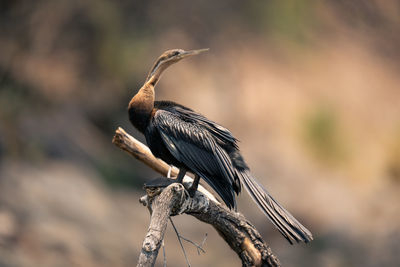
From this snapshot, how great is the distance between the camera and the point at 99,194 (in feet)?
21.8

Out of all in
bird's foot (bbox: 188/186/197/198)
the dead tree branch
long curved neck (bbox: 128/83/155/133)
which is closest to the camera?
the dead tree branch

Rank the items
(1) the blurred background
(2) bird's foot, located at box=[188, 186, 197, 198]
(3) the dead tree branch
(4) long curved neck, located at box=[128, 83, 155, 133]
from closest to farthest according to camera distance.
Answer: (3) the dead tree branch, (2) bird's foot, located at box=[188, 186, 197, 198], (4) long curved neck, located at box=[128, 83, 155, 133], (1) the blurred background

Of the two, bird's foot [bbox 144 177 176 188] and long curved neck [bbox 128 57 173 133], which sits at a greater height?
long curved neck [bbox 128 57 173 133]

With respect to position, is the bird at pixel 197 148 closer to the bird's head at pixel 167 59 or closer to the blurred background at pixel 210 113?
the bird's head at pixel 167 59

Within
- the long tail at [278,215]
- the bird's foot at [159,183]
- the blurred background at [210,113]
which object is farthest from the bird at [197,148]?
the blurred background at [210,113]

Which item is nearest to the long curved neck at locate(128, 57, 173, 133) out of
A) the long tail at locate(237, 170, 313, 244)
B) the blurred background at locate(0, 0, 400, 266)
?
the long tail at locate(237, 170, 313, 244)

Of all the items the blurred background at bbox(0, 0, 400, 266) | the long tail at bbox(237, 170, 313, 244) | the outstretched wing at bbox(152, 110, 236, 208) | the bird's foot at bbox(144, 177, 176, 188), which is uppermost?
the blurred background at bbox(0, 0, 400, 266)

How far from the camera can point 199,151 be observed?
2.77 metres

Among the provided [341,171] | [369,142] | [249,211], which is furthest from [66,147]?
[369,142]

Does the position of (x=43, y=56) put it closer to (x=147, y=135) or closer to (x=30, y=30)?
(x=30, y=30)

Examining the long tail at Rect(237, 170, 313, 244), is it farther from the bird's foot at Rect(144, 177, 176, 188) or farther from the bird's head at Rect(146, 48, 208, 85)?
the bird's head at Rect(146, 48, 208, 85)

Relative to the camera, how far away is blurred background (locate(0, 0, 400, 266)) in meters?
6.15

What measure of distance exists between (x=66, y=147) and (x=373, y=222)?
3.94 m

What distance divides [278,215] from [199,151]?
51cm
